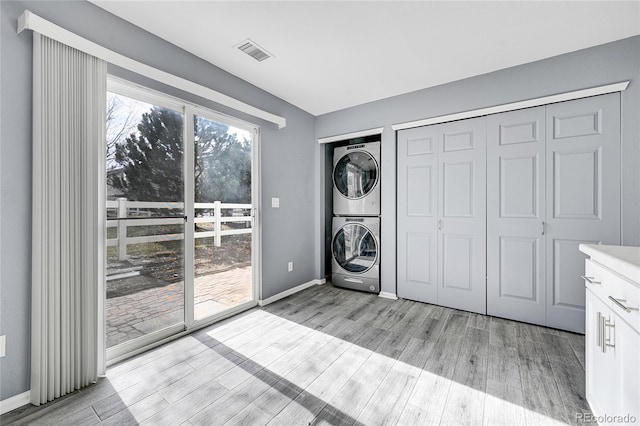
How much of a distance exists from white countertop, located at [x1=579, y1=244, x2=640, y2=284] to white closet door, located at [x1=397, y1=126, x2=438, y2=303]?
1.61 metres

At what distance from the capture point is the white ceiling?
177 cm

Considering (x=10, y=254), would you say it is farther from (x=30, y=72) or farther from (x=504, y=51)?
(x=504, y=51)

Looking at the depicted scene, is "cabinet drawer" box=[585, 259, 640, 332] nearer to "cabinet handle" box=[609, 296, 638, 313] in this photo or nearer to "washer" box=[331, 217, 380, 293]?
"cabinet handle" box=[609, 296, 638, 313]

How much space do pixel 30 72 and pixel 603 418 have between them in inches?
135

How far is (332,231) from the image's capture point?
150 inches

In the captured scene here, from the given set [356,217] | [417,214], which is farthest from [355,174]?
[417,214]

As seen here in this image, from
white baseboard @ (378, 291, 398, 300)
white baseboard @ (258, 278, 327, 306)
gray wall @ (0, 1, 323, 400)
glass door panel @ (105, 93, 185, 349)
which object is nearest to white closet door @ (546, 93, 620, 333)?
white baseboard @ (378, 291, 398, 300)

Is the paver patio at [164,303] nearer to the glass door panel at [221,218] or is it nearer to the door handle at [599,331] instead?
the glass door panel at [221,218]

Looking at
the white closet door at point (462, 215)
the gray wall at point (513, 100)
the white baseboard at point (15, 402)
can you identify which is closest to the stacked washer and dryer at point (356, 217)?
the gray wall at point (513, 100)

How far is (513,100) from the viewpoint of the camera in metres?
2.52

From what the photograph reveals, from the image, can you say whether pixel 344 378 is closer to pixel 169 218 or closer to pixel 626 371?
pixel 626 371

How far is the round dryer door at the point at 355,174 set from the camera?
3.47 metres

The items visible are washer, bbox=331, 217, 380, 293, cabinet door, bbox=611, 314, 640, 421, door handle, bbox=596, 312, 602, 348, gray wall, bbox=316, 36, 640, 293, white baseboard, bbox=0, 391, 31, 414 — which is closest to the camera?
cabinet door, bbox=611, 314, 640, 421

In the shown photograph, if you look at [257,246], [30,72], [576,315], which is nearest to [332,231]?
[257,246]
